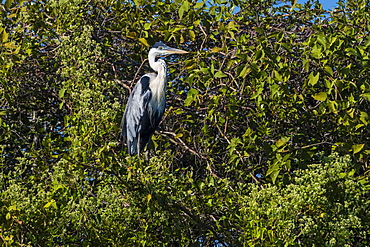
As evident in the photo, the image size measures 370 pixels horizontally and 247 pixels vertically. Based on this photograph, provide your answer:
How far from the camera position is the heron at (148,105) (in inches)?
199

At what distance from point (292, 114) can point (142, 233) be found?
5.12 ft

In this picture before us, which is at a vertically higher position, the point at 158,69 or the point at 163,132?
the point at 158,69

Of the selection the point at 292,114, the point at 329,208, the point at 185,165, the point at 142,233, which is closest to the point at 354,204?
the point at 329,208

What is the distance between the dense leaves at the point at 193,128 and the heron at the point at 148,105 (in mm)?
118

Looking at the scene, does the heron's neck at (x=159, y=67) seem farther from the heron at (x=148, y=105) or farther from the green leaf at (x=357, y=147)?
the green leaf at (x=357, y=147)

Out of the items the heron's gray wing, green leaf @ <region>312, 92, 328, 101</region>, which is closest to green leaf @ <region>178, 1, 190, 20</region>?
the heron's gray wing

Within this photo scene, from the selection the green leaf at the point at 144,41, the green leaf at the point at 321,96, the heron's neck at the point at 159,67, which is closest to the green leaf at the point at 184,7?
the green leaf at the point at 144,41

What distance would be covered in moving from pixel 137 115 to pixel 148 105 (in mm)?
113

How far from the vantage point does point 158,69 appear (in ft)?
16.9

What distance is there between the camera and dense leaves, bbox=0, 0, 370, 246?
3.73 meters

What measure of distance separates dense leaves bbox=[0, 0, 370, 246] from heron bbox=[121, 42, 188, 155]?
12 cm

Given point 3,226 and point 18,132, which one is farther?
point 18,132

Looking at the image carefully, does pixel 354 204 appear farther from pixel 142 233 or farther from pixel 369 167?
pixel 142 233

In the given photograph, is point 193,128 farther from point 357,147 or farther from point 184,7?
point 357,147
